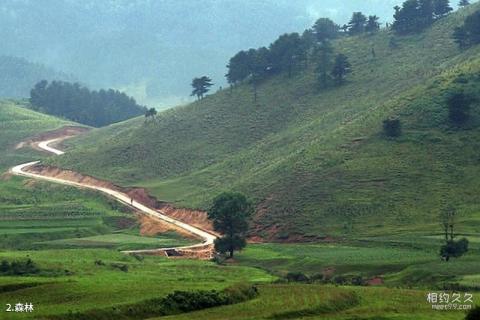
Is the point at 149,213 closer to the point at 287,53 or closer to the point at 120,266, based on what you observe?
the point at 120,266

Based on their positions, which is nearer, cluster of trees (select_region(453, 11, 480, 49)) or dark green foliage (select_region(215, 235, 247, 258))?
dark green foliage (select_region(215, 235, 247, 258))

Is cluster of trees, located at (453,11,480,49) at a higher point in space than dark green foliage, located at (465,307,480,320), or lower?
higher

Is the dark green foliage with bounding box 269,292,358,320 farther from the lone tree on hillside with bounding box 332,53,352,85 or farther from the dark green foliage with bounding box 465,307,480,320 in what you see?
the lone tree on hillside with bounding box 332,53,352,85

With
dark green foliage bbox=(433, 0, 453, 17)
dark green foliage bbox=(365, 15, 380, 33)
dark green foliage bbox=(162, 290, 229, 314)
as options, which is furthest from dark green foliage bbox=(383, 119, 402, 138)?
dark green foliage bbox=(365, 15, 380, 33)

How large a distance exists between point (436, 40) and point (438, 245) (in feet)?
309

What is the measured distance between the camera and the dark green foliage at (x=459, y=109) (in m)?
113

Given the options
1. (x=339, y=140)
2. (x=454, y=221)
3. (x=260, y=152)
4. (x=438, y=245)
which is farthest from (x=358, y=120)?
(x=438, y=245)

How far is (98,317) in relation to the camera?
45.7m

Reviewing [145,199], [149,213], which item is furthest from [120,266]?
[145,199]

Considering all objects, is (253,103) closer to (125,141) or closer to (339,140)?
(125,141)

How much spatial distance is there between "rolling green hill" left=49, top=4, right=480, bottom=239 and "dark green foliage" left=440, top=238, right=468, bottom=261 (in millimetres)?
13898

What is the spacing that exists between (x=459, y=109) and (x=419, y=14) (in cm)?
6900

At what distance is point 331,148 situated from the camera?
117 metres

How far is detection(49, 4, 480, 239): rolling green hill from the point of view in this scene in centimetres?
9719
